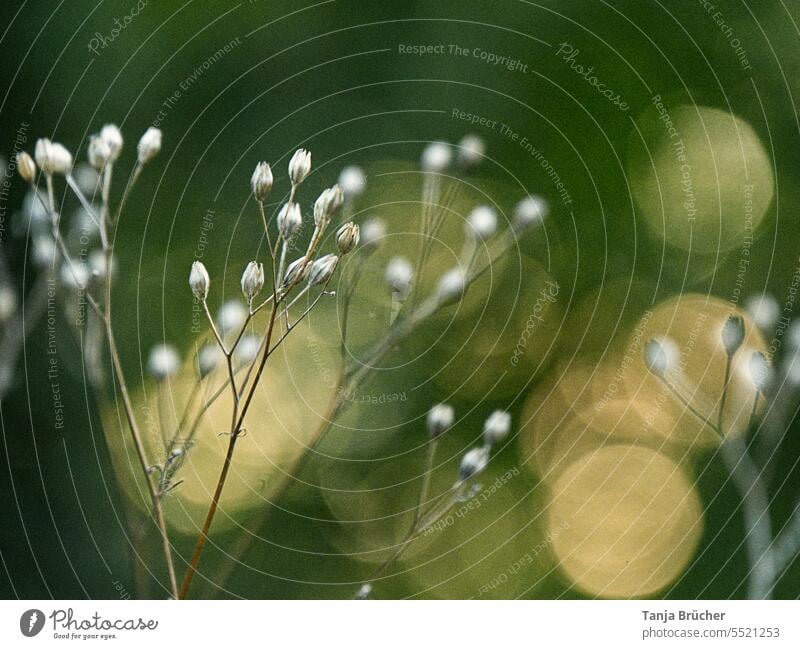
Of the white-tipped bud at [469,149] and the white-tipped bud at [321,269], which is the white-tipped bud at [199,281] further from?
the white-tipped bud at [469,149]

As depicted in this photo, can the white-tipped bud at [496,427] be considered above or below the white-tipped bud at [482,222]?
below

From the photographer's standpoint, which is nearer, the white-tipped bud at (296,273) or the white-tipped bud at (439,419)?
the white-tipped bud at (296,273)

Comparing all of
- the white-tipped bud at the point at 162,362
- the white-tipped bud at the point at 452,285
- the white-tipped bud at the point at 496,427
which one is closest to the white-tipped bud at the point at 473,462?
the white-tipped bud at the point at 496,427

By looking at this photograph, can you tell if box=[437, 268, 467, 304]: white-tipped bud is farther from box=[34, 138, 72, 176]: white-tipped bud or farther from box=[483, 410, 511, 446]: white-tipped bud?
box=[34, 138, 72, 176]: white-tipped bud

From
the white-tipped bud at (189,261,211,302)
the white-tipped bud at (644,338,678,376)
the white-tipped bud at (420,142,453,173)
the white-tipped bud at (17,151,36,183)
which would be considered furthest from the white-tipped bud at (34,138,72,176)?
the white-tipped bud at (644,338,678,376)

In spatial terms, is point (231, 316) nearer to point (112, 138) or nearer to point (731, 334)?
point (112, 138)

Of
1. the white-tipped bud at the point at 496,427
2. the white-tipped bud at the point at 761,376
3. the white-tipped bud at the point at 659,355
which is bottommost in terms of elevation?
the white-tipped bud at the point at 496,427

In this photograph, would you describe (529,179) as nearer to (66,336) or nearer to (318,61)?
(318,61)
